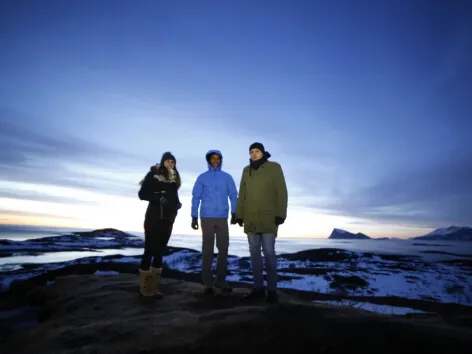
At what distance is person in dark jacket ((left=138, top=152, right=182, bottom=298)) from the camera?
5629mm

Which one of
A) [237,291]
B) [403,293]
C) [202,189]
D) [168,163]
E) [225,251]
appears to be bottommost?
[403,293]

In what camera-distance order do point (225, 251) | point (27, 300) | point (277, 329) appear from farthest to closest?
point (27, 300) → point (225, 251) → point (277, 329)

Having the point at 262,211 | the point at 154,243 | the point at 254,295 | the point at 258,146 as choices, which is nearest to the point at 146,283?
the point at 154,243

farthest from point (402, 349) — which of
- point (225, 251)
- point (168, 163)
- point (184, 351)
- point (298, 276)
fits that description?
point (298, 276)

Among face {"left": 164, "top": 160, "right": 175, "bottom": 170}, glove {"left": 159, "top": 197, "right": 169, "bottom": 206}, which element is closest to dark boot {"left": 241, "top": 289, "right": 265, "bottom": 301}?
glove {"left": 159, "top": 197, "right": 169, "bottom": 206}

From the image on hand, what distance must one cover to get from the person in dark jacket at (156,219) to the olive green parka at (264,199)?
5.55 ft

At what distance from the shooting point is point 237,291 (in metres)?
6.14

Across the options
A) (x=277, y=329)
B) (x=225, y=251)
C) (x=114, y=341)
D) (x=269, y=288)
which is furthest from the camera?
(x=225, y=251)

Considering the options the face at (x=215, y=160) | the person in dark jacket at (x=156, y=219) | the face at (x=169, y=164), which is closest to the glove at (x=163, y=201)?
the person in dark jacket at (x=156, y=219)

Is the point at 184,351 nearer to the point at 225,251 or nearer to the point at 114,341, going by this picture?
the point at 114,341

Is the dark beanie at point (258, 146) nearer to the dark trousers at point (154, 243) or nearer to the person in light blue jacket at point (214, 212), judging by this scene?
the person in light blue jacket at point (214, 212)

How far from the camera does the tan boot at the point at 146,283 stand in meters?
5.58

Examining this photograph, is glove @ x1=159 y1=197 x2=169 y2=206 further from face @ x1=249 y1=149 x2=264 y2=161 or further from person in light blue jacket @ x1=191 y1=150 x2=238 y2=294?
face @ x1=249 y1=149 x2=264 y2=161

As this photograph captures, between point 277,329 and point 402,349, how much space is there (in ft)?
4.14
